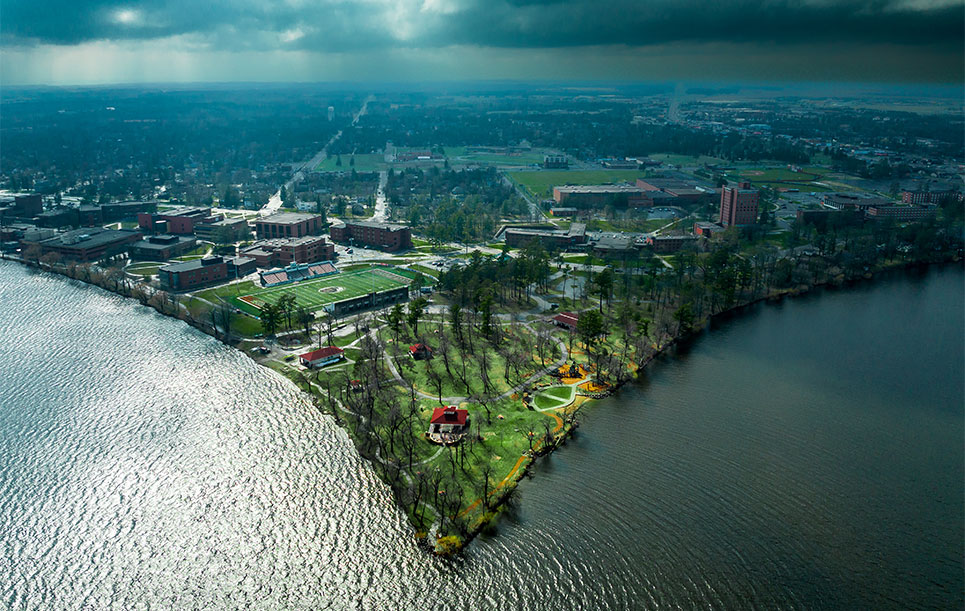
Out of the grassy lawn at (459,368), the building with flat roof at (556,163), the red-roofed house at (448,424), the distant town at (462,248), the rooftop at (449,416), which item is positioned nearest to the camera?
the red-roofed house at (448,424)

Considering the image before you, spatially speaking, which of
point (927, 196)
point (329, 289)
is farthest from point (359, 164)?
point (927, 196)

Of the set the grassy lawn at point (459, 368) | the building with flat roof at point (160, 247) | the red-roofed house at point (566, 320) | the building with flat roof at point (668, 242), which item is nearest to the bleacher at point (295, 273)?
the building with flat roof at point (160, 247)

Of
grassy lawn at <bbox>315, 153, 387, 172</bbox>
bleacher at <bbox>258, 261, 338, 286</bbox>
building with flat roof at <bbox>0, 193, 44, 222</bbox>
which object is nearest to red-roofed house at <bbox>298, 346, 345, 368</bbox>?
bleacher at <bbox>258, 261, 338, 286</bbox>

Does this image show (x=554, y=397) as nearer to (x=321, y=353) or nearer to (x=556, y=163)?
A: (x=321, y=353)

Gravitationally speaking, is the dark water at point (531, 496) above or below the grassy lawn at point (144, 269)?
below

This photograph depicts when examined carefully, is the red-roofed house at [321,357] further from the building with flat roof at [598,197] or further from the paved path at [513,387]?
the building with flat roof at [598,197]

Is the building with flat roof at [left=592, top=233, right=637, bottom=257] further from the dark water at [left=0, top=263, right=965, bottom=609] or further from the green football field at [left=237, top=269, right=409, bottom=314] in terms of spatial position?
the dark water at [left=0, top=263, right=965, bottom=609]

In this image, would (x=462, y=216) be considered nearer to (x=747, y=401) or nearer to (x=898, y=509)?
(x=747, y=401)
